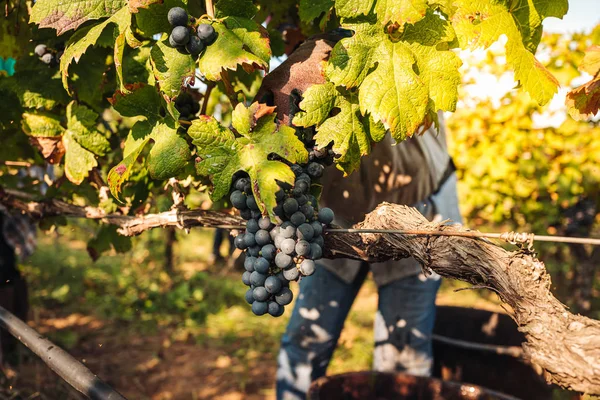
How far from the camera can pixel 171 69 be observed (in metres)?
1.04

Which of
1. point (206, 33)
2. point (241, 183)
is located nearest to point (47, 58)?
point (206, 33)

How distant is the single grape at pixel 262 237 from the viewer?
1055 millimetres

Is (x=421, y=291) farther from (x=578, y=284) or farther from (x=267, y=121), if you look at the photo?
(x=578, y=284)

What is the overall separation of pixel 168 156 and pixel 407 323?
1580 mm

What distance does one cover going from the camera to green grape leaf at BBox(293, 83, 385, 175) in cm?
106

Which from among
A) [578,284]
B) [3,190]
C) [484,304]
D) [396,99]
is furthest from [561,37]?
[3,190]

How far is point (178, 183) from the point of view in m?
1.46

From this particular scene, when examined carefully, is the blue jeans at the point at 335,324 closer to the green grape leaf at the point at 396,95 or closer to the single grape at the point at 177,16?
the green grape leaf at the point at 396,95

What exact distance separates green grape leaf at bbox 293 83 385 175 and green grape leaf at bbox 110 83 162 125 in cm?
36

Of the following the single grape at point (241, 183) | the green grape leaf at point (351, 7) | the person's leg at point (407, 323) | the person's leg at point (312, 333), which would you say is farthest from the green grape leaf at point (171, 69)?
the person's leg at point (407, 323)

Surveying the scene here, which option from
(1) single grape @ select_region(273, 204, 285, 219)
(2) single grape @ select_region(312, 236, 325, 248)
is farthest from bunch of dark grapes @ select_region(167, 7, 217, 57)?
(2) single grape @ select_region(312, 236, 325, 248)

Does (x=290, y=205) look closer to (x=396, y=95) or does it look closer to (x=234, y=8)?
(x=396, y=95)

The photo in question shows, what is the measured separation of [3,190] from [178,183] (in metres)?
0.97

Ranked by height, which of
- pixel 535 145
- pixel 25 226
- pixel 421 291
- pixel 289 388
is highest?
pixel 535 145
